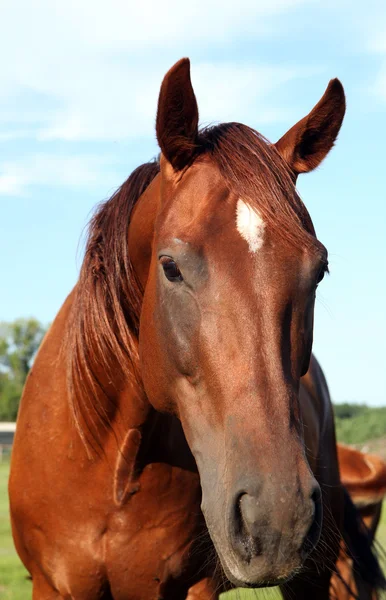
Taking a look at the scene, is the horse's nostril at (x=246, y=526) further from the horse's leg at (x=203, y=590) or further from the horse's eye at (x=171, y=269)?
the horse's leg at (x=203, y=590)

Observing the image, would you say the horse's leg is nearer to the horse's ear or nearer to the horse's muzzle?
the horse's muzzle

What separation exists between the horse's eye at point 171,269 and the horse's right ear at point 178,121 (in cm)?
47

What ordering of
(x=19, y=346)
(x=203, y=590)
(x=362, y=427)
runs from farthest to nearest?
(x=19, y=346), (x=362, y=427), (x=203, y=590)

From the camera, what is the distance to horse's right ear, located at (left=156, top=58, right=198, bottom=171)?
3.04 metres

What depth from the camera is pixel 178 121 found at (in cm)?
313

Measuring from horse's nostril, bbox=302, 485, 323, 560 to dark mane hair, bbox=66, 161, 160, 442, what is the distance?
126cm

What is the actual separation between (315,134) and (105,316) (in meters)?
1.18

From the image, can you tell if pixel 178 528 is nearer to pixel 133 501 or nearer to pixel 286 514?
pixel 133 501

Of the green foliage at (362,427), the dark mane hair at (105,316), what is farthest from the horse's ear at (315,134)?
the green foliage at (362,427)

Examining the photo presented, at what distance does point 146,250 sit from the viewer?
132 inches

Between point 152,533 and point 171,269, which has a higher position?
point 171,269

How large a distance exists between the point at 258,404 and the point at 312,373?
325 centimetres

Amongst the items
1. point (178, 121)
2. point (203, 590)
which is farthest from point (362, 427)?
point (178, 121)

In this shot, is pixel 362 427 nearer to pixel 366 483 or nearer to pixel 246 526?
pixel 366 483
